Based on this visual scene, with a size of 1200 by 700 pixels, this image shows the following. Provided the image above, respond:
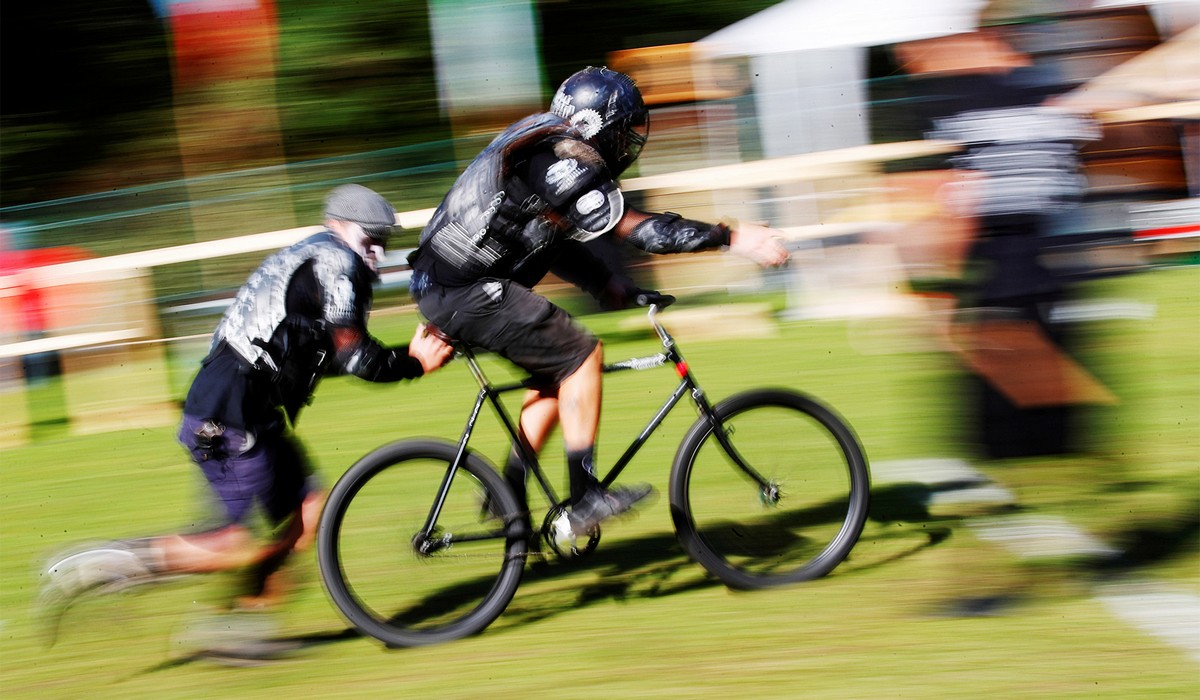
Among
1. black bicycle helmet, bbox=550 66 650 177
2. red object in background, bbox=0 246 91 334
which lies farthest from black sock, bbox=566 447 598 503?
red object in background, bbox=0 246 91 334

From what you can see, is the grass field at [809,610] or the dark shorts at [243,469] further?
the dark shorts at [243,469]

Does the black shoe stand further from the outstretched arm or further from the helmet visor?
the helmet visor

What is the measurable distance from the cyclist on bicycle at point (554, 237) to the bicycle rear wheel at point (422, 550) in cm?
21

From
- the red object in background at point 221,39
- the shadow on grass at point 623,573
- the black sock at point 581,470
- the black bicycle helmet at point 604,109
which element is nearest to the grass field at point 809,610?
the shadow on grass at point 623,573

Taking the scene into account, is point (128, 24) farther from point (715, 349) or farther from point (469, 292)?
point (469, 292)

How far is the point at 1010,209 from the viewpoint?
478 cm

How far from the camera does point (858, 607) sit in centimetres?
448

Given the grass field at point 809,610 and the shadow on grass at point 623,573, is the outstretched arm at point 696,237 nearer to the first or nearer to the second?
the shadow on grass at point 623,573

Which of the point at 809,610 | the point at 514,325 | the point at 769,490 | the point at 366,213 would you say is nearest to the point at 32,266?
the point at 366,213

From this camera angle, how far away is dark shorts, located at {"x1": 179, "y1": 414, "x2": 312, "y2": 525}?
4.32 metres

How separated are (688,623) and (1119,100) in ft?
23.8

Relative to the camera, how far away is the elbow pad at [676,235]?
4.29 meters

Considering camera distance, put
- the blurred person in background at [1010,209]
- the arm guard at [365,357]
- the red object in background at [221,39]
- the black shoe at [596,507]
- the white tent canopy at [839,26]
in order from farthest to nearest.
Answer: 1. the red object in background at [221,39]
2. the white tent canopy at [839,26]
3. the blurred person in background at [1010,209]
4. the black shoe at [596,507]
5. the arm guard at [365,357]

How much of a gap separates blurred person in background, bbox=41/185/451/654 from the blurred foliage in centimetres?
1179
